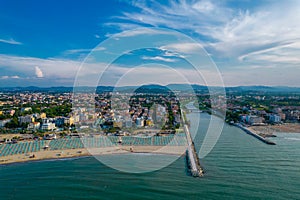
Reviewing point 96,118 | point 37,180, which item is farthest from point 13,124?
point 37,180

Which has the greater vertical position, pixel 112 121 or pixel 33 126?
pixel 112 121

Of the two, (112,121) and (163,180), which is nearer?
(163,180)

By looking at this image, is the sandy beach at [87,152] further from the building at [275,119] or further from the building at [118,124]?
the building at [275,119]

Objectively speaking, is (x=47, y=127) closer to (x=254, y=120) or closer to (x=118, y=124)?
(x=118, y=124)

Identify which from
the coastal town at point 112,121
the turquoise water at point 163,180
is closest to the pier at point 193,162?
the turquoise water at point 163,180

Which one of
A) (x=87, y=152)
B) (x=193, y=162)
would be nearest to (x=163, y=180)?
(x=193, y=162)

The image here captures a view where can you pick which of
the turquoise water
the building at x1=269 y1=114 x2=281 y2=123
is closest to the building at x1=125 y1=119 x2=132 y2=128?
the turquoise water
